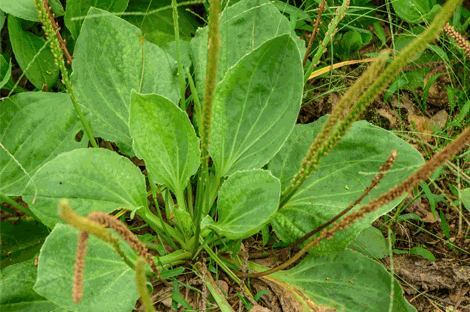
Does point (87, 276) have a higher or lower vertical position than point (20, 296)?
higher

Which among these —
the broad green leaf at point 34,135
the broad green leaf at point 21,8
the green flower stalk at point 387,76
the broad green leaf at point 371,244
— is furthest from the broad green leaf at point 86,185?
the broad green leaf at point 371,244

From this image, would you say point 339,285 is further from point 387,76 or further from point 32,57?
point 32,57

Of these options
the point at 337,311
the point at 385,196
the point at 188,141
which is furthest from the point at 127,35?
the point at 337,311

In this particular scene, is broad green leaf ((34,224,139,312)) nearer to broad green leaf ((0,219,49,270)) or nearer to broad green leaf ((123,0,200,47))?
broad green leaf ((0,219,49,270))

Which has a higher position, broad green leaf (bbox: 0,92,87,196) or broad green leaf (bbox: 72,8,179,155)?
broad green leaf (bbox: 72,8,179,155)

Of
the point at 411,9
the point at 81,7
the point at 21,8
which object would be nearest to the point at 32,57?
the point at 21,8

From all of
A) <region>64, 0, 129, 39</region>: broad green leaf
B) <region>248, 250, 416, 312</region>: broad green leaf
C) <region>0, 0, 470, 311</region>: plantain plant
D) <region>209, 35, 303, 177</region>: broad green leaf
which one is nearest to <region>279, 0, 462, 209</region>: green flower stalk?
<region>0, 0, 470, 311</region>: plantain plant

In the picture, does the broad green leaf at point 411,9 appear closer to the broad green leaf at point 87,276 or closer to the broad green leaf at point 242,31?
the broad green leaf at point 242,31

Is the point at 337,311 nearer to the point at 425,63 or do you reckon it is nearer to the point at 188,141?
the point at 188,141
